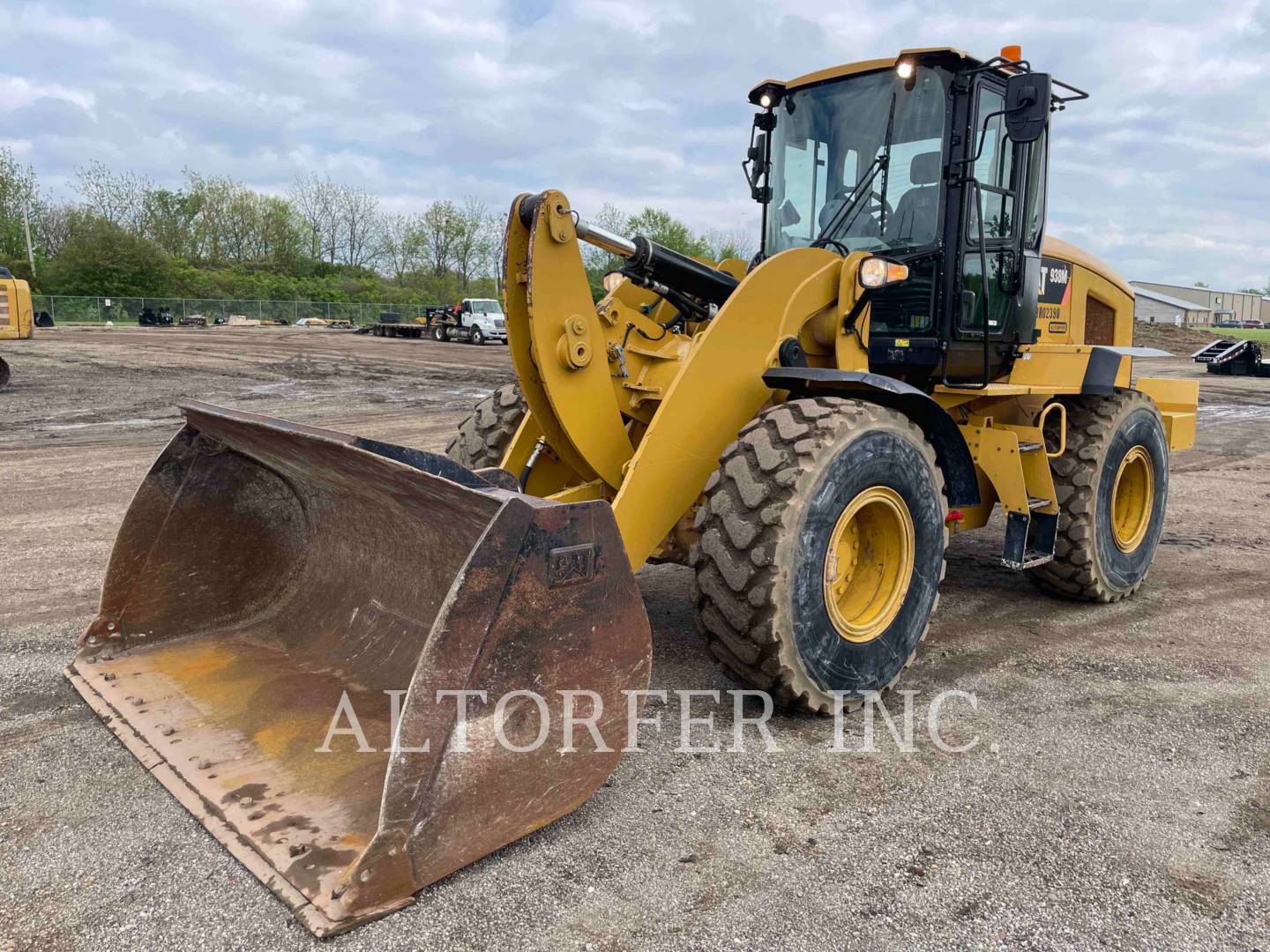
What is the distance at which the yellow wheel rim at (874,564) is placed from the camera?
3.71 m

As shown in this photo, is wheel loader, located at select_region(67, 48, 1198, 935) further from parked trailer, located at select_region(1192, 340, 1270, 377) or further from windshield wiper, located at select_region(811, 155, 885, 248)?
parked trailer, located at select_region(1192, 340, 1270, 377)

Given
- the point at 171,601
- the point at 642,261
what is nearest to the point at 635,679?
the point at 642,261

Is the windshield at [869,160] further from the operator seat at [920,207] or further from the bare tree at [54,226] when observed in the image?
the bare tree at [54,226]

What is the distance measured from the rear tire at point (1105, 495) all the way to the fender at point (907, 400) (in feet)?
3.74

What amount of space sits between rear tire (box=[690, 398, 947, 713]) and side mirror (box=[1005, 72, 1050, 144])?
1.32 metres

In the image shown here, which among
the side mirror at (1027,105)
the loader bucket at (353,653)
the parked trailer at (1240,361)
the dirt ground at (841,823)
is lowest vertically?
the dirt ground at (841,823)

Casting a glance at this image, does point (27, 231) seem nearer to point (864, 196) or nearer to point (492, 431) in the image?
point (492, 431)

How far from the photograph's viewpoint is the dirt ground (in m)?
2.38

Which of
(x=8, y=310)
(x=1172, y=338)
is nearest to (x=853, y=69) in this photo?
(x=8, y=310)

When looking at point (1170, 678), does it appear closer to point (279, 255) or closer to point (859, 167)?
point (859, 167)

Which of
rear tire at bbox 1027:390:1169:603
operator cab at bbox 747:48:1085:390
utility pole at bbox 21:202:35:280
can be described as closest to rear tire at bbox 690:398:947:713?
operator cab at bbox 747:48:1085:390

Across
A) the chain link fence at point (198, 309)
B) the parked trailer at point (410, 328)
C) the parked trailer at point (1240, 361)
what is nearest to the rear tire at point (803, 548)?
the parked trailer at point (1240, 361)

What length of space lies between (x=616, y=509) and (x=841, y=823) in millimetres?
1297

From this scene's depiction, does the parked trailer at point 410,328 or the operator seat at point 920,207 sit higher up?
the parked trailer at point 410,328
